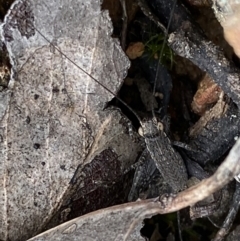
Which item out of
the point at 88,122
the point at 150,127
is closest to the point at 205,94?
the point at 150,127

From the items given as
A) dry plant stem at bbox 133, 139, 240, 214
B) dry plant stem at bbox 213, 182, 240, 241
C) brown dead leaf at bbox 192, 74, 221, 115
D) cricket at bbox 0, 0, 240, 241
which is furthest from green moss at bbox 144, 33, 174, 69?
dry plant stem at bbox 133, 139, 240, 214

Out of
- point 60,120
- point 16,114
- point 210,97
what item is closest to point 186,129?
point 210,97

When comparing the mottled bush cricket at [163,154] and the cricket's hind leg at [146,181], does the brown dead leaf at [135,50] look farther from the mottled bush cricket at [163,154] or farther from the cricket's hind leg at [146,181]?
the cricket's hind leg at [146,181]

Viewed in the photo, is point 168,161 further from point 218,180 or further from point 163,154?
point 218,180

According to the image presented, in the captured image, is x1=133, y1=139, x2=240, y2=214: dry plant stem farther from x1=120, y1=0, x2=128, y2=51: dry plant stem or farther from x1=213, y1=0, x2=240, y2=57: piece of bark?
x1=120, y1=0, x2=128, y2=51: dry plant stem

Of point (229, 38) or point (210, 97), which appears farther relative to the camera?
point (210, 97)

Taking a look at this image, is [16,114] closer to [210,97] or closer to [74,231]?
[74,231]
